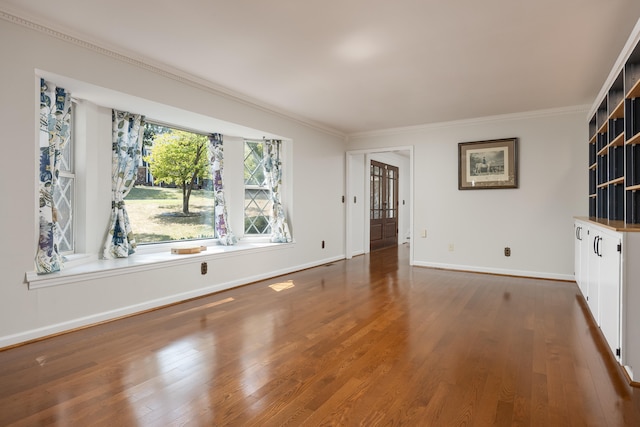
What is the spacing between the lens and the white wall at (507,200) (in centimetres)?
459

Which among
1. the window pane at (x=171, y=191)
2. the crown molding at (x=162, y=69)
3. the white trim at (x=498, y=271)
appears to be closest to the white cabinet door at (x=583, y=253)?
the white trim at (x=498, y=271)

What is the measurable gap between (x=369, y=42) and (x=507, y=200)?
3433 mm

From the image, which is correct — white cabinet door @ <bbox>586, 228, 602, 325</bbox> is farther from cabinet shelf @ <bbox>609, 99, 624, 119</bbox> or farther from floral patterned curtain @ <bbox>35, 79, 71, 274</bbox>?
floral patterned curtain @ <bbox>35, 79, 71, 274</bbox>

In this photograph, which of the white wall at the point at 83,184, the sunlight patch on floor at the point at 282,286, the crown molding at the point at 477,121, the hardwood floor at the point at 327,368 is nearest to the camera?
the hardwood floor at the point at 327,368

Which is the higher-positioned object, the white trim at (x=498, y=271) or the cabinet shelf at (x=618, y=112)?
the cabinet shelf at (x=618, y=112)

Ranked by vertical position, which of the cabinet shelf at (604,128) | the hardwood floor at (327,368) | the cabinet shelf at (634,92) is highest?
the cabinet shelf at (604,128)

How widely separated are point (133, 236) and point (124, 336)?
4.42 ft

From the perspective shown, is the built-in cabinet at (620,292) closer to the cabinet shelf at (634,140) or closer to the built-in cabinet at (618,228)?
the built-in cabinet at (618,228)

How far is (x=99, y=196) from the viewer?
336cm

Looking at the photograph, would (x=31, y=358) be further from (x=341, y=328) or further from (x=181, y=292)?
(x=341, y=328)

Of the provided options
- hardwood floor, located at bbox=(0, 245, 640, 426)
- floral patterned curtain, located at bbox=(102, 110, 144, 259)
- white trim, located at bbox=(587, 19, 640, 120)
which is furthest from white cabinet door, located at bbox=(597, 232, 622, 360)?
floral patterned curtain, located at bbox=(102, 110, 144, 259)

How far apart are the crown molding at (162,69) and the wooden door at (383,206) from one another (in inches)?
112

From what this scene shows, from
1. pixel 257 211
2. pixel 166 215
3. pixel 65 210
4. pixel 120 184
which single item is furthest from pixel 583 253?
pixel 65 210

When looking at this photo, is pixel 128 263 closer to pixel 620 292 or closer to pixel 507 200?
pixel 620 292
